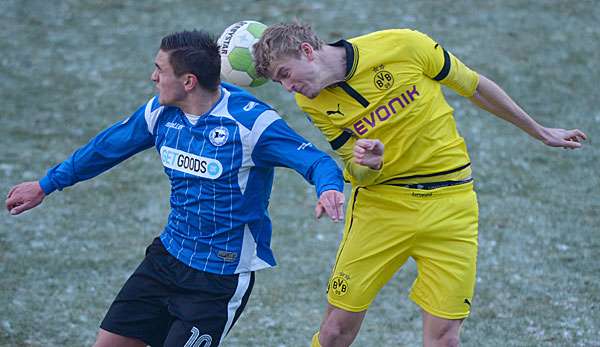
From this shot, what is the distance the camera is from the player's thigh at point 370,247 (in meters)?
4.62

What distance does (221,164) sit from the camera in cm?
430

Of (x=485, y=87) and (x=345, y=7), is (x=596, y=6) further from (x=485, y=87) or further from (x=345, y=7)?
(x=485, y=87)

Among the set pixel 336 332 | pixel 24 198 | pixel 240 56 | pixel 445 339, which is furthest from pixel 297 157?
pixel 24 198

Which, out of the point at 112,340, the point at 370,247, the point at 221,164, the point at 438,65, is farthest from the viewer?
the point at 370,247

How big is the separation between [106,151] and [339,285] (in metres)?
1.31

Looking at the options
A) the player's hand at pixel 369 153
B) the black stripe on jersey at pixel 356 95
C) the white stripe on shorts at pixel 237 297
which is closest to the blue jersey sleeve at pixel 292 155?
the player's hand at pixel 369 153

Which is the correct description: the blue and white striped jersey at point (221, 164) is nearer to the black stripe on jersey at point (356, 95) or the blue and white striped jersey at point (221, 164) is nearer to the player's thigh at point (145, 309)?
the player's thigh at point (145, 309)

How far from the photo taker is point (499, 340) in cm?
599

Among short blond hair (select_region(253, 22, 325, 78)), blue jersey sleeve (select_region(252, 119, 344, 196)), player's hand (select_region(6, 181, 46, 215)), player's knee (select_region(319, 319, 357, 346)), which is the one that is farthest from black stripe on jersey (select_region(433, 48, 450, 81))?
player's hand (select_region(6, 181, 46, 215))

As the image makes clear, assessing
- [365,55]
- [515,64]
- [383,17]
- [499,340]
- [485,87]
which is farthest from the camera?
[383,17]

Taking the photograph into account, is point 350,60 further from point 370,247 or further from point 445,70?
point 370,247

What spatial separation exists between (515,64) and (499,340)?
5.59 m

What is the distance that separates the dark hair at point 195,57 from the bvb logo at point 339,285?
113 cm

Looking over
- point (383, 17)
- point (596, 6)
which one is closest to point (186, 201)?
point (383, 17)
